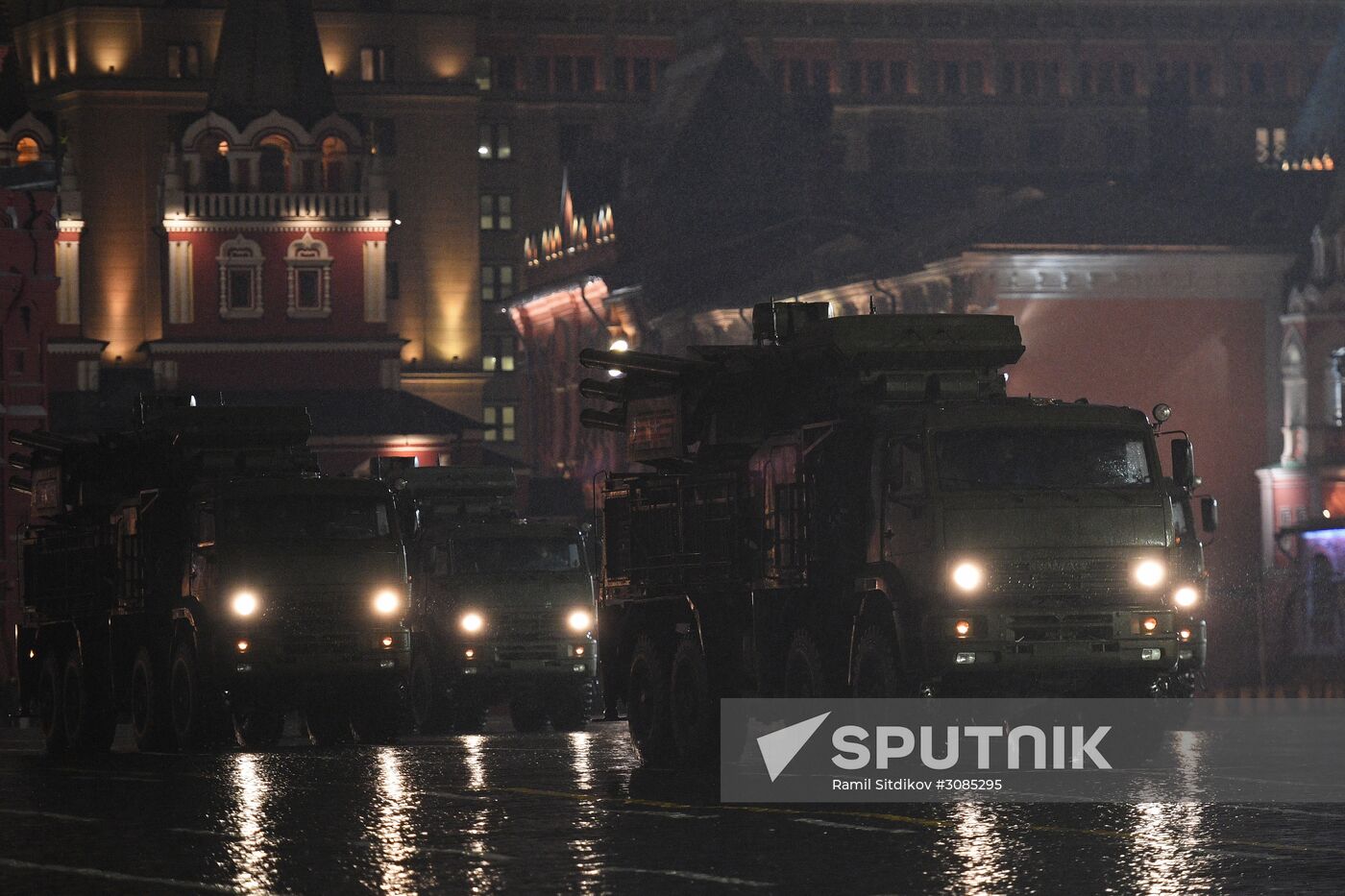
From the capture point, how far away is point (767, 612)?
26000 millimetres

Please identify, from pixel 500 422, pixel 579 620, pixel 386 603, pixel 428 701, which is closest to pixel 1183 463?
pixel 386 603

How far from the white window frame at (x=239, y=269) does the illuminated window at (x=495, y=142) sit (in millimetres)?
49064

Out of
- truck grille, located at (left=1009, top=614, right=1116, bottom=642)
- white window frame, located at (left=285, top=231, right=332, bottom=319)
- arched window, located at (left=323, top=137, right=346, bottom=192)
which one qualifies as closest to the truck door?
truck grille, located at (left=1009, top=614, right=1116, bottom=642)

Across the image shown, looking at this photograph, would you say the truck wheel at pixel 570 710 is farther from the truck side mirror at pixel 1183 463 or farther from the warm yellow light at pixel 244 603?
the truck side mirror at pixel 1183 463

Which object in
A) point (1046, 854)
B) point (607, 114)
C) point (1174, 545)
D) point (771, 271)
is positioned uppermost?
point (607, 114)

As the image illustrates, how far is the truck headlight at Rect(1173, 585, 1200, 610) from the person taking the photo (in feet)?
80.4

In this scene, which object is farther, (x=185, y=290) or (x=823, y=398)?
(x=185, y=290)

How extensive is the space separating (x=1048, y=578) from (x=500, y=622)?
50.6 feet

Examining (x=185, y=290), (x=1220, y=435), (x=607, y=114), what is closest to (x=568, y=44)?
(x=607, y=114)

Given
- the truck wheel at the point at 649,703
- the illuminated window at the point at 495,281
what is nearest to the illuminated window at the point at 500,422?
the illuminated window at the point at 495,281

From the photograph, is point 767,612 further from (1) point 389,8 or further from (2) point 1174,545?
(1) point 389,8

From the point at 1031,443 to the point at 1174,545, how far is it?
1466 millimetres

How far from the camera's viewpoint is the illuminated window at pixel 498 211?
138625 millimetres

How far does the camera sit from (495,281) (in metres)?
139
